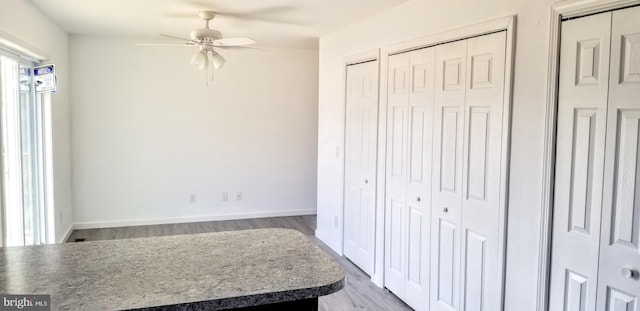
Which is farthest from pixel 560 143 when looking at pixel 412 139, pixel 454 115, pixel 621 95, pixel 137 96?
pixel 137 96

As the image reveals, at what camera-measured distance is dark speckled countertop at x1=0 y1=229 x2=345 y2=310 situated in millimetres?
1386

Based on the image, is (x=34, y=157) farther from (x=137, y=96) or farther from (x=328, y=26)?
(x=328, y=26)

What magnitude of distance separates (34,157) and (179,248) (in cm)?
336

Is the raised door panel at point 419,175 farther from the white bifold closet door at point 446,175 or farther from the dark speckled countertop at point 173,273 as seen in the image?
the dark speckled countertop at point 173,273

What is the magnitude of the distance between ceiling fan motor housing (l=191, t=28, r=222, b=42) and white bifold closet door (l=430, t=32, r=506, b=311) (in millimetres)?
2062

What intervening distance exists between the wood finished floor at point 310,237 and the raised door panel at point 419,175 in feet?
0.95

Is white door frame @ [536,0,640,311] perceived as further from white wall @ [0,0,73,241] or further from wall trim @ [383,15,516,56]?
white wall @ [0,0,73,241]

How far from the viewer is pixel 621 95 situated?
197cm

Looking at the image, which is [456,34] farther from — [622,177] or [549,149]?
[622,177]

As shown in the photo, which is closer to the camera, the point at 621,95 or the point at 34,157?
the point at 621,95

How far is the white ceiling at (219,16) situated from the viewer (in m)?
3.79

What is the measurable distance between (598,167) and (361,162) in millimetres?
2542

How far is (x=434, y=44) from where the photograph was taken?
323 centimetres

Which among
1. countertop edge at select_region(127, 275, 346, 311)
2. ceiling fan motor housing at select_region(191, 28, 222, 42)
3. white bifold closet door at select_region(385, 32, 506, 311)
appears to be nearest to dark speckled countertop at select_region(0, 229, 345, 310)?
countertop edge at select_region(127, 275, 346, 311)
